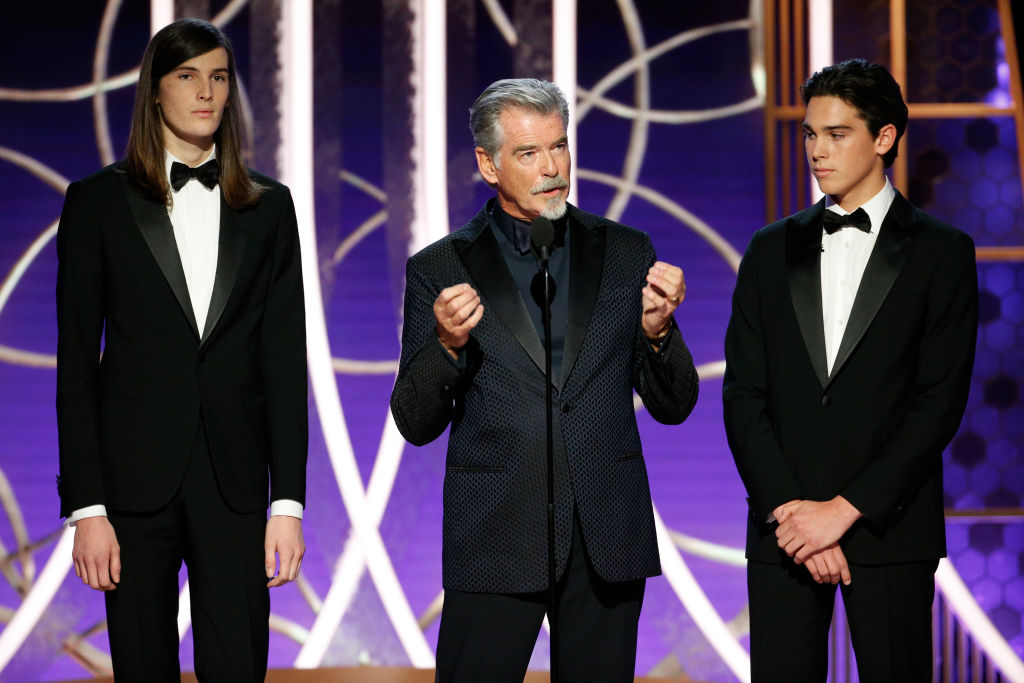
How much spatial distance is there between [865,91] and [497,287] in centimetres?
95

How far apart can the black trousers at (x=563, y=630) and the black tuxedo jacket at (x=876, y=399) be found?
464mm

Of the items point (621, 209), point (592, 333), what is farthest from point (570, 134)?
point (592, 333)

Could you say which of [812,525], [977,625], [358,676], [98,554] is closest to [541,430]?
[812,525]

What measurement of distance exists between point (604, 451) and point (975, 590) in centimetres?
245

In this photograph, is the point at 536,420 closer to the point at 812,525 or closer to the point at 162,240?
the point at 812,525

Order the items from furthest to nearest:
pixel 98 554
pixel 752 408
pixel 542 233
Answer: pixel 752 408
pixel 98 554
pixel 542 233

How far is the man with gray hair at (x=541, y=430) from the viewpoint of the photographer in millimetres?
2139

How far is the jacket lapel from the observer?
244 centimetres

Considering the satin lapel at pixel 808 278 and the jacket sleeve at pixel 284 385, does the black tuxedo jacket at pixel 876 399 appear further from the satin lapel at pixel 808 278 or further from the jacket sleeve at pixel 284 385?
the jacket sleeve at pixel 284 385

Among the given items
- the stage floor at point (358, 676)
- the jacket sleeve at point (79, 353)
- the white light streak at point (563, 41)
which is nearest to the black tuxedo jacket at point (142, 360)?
the jacket sleeve at point (79, 353)

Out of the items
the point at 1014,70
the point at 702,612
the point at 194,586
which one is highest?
the point at 1014,70

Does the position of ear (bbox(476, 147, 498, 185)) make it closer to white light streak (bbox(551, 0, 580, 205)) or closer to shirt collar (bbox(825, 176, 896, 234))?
shirt collar (bbox(825, 176, 896, 234))

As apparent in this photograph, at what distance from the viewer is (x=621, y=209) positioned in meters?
4.12

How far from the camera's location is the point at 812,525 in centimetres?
238
